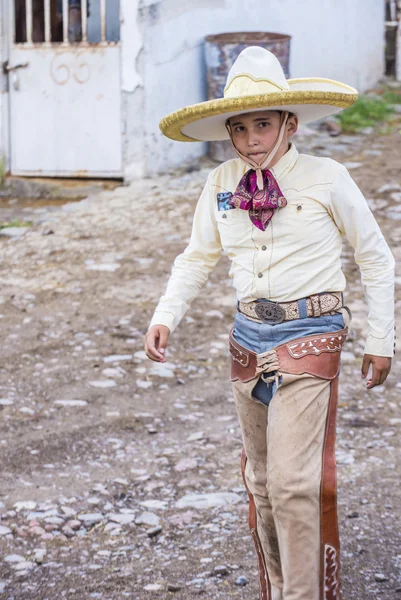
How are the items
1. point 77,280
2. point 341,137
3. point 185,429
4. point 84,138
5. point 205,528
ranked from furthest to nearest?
point 341,137, point 84,138, point 77,280, point 185,429, point 205,528

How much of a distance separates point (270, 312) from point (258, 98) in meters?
0.66

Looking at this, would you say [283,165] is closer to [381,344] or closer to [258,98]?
[258,98]

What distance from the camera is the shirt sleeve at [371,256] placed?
9.38 feet

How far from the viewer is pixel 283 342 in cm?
Result: 291

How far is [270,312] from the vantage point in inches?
115

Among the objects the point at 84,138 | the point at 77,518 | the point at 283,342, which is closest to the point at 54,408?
the point at 77,518

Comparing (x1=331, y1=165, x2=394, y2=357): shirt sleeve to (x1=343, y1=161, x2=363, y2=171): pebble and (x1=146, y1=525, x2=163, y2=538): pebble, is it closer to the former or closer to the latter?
(x1=146, y1=525, x2=163, y2=538): pebble

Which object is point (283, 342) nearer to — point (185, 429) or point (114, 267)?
point (185, 429)

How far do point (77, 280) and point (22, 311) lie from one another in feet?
2.10

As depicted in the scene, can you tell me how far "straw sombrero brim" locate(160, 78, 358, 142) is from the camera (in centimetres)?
279

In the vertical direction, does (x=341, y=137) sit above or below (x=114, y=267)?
above

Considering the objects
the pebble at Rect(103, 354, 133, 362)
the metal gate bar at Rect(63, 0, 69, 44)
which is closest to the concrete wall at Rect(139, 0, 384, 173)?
the metal gate bar at Rect(63, 0, 69, 44)

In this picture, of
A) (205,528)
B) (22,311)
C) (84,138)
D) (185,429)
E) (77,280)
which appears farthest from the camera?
(84,138)

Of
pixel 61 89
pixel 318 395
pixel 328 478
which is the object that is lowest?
pixel 328 478
